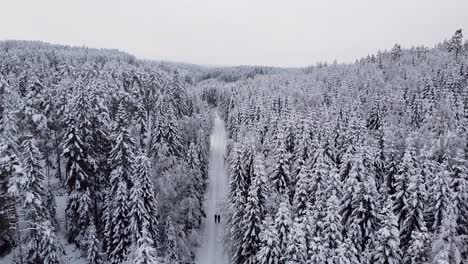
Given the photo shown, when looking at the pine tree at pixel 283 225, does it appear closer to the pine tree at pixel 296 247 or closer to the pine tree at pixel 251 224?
the pine tree at pixel 296 247

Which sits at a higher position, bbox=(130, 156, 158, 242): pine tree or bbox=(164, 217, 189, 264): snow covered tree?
bbox=(130, 156, 158, 242): pine tree

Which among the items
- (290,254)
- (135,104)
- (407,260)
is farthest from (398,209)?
(135,104)

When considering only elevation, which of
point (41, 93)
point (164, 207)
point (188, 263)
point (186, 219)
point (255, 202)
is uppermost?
point (41, 93)

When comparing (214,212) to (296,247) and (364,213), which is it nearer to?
(364,213)

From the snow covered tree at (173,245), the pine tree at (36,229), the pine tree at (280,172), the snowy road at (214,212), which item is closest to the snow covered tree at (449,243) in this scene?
the pine tree at (280,172)

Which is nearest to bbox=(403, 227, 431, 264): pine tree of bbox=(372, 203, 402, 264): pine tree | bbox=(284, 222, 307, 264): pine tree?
bbox=(372, 203, 402, 264): pine tree

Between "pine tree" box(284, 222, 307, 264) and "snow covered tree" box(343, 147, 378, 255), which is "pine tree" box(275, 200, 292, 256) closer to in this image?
"pine tree" box(284, 222, 307, 264)

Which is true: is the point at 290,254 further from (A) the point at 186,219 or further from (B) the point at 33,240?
(B) the point at 33,240

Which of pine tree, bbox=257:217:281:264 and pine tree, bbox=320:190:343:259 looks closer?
pine tree, bbox=320:190:343:259

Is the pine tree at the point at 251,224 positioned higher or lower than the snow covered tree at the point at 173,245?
higher
